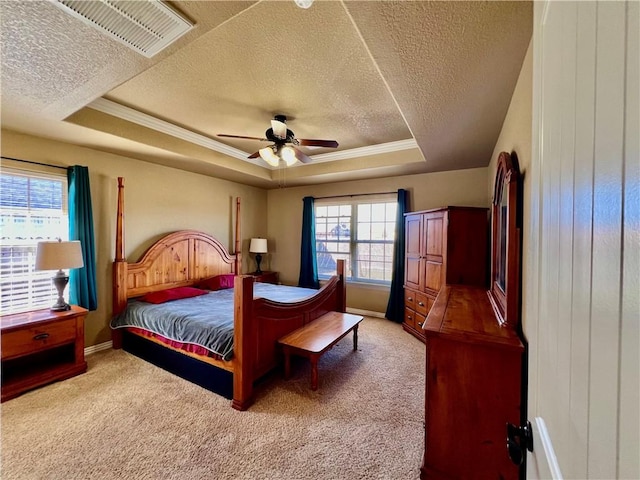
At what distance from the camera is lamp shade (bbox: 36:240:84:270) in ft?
8.03

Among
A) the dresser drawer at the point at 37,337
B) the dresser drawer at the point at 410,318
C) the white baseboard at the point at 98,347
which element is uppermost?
the dresser drawer at the point at 37,337

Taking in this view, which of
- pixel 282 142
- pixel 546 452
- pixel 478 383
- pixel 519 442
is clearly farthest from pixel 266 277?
pixel 546 452

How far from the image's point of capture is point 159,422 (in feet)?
6.59

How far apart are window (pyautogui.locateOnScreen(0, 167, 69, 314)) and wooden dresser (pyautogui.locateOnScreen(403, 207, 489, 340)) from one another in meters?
4.17

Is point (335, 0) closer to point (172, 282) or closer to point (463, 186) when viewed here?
point (463, 186)

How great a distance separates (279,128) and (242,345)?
1.99m

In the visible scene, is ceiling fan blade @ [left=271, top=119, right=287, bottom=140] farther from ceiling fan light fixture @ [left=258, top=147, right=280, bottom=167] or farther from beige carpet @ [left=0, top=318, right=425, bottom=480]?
beige carpet @ [left=0, top=318, right=425, bottom=480]

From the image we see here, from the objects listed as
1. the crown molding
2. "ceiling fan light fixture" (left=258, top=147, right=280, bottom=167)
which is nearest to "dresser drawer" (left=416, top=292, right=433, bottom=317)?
the crown molding

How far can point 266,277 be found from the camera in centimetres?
523

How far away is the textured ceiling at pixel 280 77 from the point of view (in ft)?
4.23

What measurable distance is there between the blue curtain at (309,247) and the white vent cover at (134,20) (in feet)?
11.8

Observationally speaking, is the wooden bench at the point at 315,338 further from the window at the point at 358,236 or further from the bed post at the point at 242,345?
the window at the point at 358,236

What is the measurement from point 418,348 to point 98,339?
12.5 feet

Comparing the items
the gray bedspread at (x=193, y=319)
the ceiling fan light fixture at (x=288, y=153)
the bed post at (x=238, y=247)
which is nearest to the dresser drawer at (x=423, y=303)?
the gray bedspread at (x=193, y=319)
